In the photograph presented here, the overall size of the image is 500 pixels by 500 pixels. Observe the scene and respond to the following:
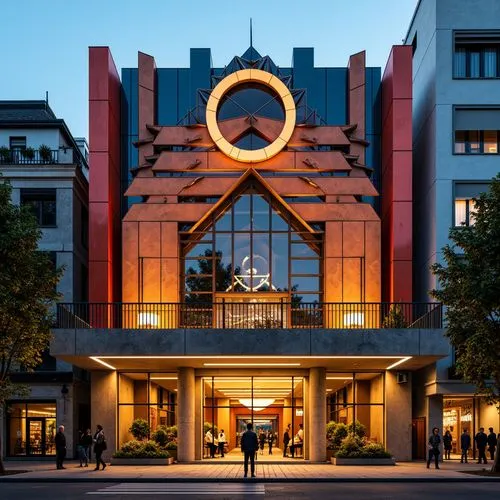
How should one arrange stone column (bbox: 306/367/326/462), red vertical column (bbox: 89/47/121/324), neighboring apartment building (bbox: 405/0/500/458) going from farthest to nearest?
neighboring apartment building (bbox: 405/0/500/458)
red vertical column (bbox: 89/47/121/324)
stone column (bbox: 306/367/326/462)

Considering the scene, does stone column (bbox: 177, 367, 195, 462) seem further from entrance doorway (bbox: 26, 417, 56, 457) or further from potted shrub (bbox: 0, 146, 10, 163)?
potted shrub (bbox: 0, 146, 10, 163)

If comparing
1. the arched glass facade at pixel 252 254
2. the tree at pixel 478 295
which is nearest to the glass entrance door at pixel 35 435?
the arched glass facade at pixel 252 254

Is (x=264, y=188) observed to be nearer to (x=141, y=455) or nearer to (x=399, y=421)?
(x=399, y=421)

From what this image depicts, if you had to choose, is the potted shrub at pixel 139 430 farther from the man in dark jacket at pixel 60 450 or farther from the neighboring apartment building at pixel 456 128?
the neighboring apartment building at pixel 456 128

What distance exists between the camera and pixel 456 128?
3831 centimetres

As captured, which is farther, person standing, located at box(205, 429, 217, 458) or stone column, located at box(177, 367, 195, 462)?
person standing, located at box(205, 429, 217, 458)

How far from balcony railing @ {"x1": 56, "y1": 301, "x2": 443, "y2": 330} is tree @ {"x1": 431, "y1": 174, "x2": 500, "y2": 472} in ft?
22.1

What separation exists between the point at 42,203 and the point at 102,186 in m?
4.82

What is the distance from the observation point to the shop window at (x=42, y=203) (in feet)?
133

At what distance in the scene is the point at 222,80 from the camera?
38125mm

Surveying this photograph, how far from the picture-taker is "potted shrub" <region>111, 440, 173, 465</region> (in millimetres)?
32188

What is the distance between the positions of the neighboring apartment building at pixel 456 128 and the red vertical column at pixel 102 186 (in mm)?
14175

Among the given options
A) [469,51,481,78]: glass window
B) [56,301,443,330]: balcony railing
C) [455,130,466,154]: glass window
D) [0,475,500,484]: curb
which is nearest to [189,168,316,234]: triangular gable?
[56,301,443,330]: balcony railing

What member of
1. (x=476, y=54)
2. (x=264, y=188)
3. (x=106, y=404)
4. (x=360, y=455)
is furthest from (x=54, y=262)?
(x=476, y=54)
